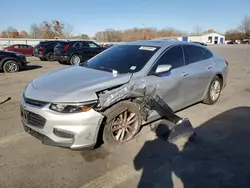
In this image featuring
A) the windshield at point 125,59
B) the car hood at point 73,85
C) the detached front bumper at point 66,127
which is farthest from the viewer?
the windshield at point 125,59

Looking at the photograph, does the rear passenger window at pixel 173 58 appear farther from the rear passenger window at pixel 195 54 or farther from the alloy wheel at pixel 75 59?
the alloy wheel at pixel 75 59

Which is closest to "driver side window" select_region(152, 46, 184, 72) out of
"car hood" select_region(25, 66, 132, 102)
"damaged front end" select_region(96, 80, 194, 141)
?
"damaged front end" select_region(96, 80, 194, 141)

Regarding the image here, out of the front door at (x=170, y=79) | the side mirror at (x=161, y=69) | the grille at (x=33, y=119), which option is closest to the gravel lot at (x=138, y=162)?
the grille at (x=33, y=119)

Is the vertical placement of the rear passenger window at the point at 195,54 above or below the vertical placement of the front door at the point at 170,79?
above

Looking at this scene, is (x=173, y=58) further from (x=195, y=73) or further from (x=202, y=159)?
(x=202, y=159)

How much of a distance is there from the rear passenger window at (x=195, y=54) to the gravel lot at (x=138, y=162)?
4.69ft

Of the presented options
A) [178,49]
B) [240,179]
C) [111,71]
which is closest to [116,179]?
[240,179]

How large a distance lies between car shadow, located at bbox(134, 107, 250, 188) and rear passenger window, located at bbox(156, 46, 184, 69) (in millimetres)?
1209

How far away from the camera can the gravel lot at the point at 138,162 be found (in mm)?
2912

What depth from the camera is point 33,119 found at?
11.0 ft

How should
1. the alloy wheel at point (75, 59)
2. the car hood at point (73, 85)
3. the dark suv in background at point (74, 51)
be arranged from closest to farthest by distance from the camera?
the car hood at point (73, 85) → the dark suv in background at point (74, 51) → the alloy wheel at point (75, 59)

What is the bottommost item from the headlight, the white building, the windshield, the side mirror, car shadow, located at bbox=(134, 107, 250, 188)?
car shadow, located at bbox=(134, 107, 250, 188)

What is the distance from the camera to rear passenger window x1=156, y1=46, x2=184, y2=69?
4338 millimetres

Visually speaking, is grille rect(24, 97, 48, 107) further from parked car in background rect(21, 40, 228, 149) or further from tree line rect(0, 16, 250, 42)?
tree line rect(0, 16, 250, 42)
